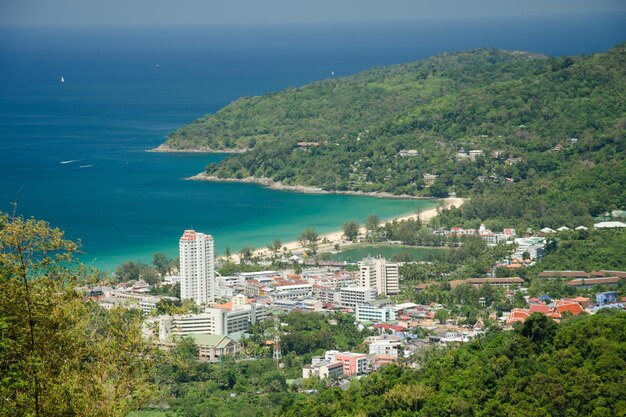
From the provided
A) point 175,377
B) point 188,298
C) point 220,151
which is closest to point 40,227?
point 175,377

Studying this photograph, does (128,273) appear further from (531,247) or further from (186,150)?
(186,150)

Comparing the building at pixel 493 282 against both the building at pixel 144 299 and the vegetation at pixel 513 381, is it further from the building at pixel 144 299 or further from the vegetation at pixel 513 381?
the vegetation at pixel 513 381

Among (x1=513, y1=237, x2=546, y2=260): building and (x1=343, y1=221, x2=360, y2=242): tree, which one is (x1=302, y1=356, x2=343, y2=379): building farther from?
(x1=343, y1=221, x2=360, y2=242): tree

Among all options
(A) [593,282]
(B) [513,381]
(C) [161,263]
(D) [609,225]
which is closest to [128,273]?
(C) [161,263]

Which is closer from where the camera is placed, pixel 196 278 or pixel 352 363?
pixel 352 363

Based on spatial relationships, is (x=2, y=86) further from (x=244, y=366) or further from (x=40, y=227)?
(x=40, y=227)

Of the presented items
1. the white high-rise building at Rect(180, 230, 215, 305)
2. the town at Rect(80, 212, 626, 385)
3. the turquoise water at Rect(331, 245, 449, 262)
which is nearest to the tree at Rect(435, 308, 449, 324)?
the town at Rect(80, 212, 626, 385)
